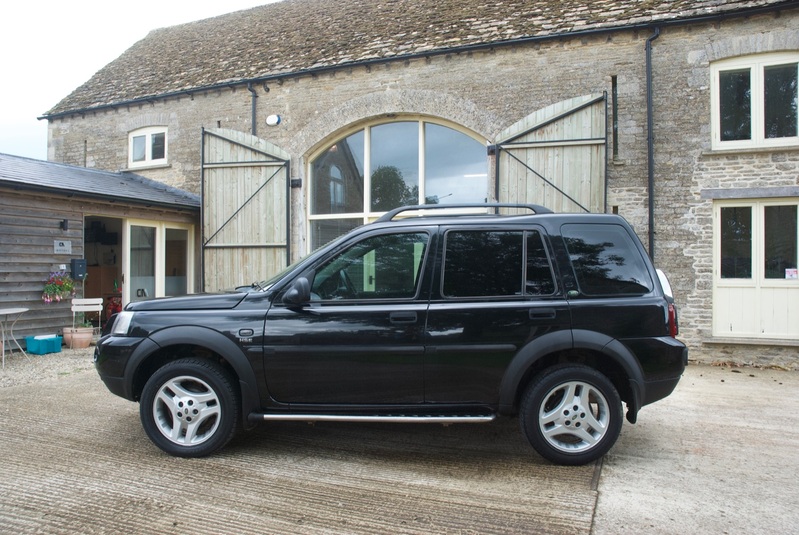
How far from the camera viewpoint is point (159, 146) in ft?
40.2

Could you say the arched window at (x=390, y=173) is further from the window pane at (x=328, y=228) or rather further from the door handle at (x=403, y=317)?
the door handle at (x=403, y=317)

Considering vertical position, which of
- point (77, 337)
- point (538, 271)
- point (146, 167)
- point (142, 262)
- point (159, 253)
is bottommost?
point (77, 337)

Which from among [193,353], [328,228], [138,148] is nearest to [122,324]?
[193,353]

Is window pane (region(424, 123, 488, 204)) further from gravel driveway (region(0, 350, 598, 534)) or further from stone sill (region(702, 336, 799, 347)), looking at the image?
gravel driveway (region(0, 350, 598, 534))

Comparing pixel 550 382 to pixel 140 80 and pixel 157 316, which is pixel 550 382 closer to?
pixel 157 316

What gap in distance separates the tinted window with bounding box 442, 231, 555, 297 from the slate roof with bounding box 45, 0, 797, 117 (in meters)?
6.42

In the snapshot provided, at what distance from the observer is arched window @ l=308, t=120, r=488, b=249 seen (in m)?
9.57

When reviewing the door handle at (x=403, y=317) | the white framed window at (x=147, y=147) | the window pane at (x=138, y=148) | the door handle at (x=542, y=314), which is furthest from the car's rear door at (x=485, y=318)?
the window pane at (x=138, y=148)

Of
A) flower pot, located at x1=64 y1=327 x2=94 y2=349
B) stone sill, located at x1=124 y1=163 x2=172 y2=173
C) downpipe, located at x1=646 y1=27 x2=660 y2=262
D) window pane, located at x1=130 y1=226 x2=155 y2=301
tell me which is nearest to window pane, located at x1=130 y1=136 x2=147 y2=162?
stone sill, located at x1=124 y1=163 x2=172 y2=173

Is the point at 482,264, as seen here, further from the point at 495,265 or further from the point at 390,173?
the point at 390,173

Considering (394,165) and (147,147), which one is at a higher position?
(147,147)

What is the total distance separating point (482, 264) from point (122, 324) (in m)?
2.83

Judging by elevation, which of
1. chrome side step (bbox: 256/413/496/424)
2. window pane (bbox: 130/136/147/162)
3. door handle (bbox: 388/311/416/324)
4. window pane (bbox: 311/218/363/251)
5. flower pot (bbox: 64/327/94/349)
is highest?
window pane (bbox: 130/136/147/162)

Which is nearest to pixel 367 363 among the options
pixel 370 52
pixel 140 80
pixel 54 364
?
pixel 54 364
